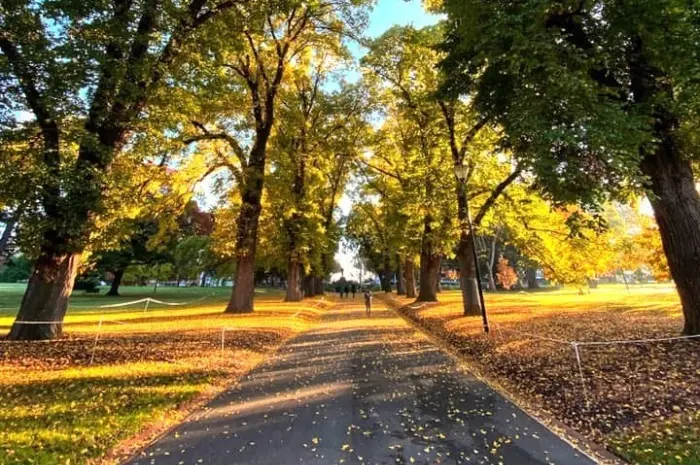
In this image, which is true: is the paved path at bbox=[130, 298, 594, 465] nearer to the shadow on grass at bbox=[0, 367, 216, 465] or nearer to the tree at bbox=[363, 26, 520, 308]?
the shadow on grass at bbox=[0, 367, 216, 465]

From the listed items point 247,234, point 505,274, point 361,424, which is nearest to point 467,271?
point 247,234

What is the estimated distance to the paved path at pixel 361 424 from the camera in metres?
4.76

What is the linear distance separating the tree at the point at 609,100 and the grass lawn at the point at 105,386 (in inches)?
278

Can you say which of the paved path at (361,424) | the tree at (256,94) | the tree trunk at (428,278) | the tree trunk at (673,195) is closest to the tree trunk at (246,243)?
the tree at (256,94)

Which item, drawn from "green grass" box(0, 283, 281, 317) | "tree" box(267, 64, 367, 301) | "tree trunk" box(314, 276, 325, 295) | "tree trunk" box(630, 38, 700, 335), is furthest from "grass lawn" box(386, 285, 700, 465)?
"tree trunk" box(314, 276, 325, 295)

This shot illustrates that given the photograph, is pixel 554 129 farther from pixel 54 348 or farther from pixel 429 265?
pixel 429 265

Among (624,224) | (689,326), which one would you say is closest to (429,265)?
(689,326)

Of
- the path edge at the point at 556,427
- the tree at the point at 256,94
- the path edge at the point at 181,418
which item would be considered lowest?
the path edge at the point at 556,427

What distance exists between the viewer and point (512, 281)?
5959 centimetres

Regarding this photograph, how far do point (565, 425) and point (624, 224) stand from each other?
5142 centimetres

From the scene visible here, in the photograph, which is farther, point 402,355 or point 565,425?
point 402,355

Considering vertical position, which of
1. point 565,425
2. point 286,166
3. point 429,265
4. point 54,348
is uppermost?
point 286,166

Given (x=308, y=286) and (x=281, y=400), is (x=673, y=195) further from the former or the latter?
(x=308, y=286)

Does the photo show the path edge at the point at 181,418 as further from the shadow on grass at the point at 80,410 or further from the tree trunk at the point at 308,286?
the tree trunk at the point at 308,286
